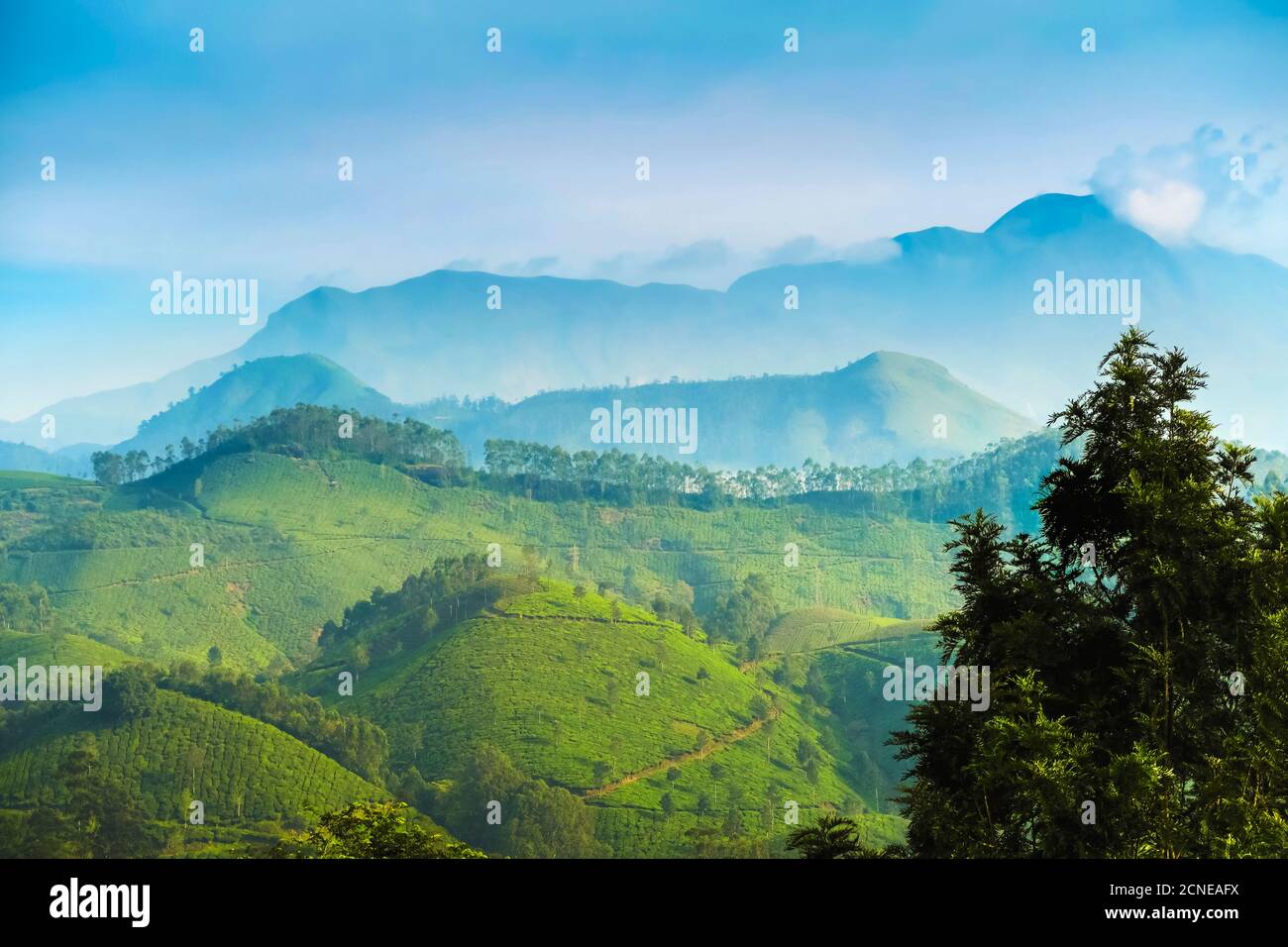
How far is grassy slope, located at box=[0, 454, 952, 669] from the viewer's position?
54781 mm

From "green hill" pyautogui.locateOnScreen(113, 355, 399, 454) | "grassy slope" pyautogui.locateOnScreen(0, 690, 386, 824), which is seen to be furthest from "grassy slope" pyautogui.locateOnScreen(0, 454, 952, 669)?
"green hill" pyautogui.locateOnScreen(113, 355, 399, 454)

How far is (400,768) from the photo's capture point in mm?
40719

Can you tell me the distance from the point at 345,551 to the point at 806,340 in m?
98.2

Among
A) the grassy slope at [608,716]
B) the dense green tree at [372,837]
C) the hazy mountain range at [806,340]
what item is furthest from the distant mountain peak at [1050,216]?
the dense green tree at [372,837]

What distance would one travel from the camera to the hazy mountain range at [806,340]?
11869 cm

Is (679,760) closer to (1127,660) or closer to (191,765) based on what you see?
(191,765)

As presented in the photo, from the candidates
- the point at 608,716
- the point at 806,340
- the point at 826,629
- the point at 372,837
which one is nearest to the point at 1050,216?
the point at 806,340

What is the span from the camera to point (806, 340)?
5896 inches

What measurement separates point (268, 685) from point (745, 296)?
117049mm

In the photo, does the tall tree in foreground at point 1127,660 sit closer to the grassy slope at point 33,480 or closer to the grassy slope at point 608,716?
the grassy slope at point 608,716

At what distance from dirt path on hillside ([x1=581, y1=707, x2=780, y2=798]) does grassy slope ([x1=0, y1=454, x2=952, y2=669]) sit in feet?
55.6

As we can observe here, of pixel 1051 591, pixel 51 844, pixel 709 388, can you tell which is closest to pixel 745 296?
pixel 709 388

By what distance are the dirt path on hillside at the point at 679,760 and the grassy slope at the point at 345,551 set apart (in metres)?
16.9

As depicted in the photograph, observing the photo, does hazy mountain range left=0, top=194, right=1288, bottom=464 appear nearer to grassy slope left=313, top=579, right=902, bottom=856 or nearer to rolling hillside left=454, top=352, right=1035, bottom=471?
rolling hillside left=454, top=352, right=1035, bottom=471
